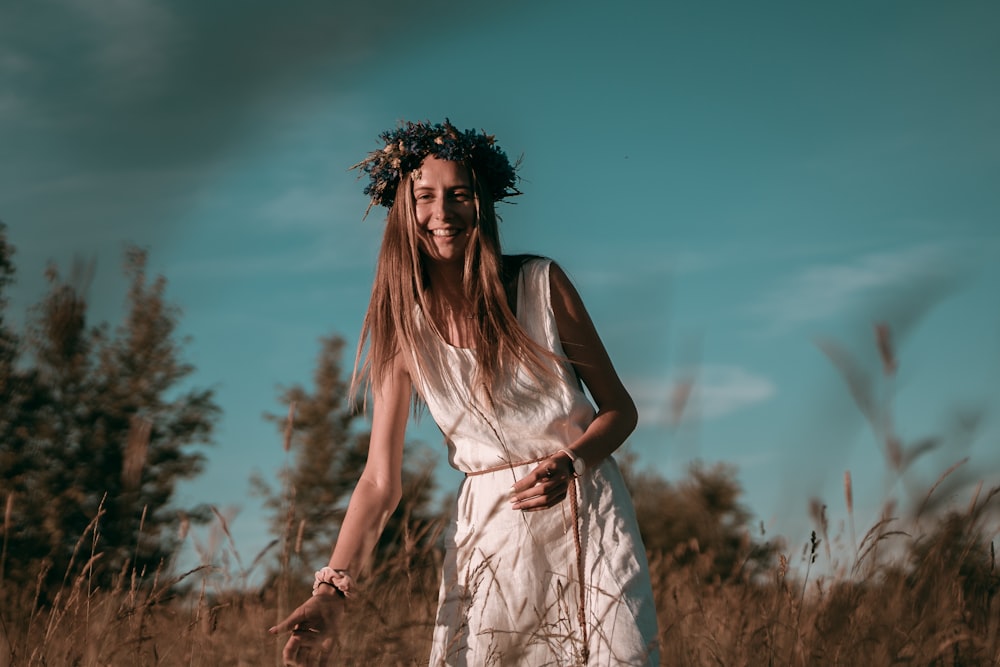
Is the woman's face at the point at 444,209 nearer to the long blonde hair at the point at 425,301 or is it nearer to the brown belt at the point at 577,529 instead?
the long blonde hair at the point at 425,301

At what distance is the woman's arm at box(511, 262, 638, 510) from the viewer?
235 cm

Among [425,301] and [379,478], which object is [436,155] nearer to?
[425,301]

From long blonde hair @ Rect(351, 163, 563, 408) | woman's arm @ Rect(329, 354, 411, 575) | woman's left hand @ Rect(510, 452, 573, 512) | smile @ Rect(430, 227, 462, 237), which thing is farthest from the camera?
smile @ Rect(430, 227, 462, 237)

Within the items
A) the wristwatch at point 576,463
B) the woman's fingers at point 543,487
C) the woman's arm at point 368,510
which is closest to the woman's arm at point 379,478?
the woman's arm at point 368,510

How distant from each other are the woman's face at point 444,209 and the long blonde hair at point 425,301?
26 millimetres

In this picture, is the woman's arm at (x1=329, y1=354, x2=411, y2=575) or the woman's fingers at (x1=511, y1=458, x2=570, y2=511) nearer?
the woman's fingers at (x1=511, y1=458, x2=570, y2=511)

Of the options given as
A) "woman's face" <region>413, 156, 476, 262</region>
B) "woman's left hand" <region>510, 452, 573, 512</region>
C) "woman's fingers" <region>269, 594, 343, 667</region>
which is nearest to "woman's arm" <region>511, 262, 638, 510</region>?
"woman's left hand" <region>510, 452, 573, 512</region>

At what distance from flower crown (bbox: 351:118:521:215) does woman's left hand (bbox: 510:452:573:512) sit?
1165 millimetres

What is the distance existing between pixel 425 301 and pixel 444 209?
0.99 feet

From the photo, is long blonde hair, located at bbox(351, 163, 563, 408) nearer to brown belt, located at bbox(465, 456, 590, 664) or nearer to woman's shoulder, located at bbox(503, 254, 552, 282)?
woman's shoulder, located at bbox(503, 254, 552, 282)

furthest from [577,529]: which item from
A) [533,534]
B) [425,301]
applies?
[425,301]

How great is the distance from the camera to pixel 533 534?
2564 millimetres

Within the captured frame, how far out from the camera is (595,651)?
232 cm

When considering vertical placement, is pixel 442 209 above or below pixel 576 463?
above
